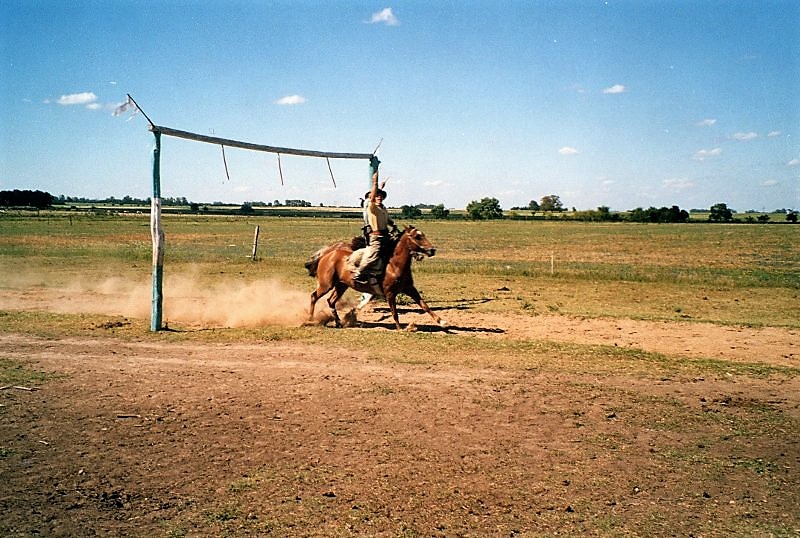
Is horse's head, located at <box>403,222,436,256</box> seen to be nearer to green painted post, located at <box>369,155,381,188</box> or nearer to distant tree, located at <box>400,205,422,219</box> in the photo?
green painted post, located at <box>369,155,381,188</box>

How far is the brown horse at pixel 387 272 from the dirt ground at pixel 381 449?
3278mm

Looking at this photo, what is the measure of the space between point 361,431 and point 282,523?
2.13 meters

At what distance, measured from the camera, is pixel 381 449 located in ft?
20.5

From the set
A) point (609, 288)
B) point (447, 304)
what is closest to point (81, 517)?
point (447, 304)

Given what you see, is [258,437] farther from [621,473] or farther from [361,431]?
[621,473]

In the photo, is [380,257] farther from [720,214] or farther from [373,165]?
[720,214]

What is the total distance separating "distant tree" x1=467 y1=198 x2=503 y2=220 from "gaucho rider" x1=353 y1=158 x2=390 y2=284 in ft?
347

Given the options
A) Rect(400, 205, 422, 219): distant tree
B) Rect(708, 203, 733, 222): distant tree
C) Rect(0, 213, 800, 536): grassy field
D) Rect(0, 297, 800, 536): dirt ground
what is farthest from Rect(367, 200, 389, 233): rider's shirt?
Rect(708, 203, 733, 222): distant tree

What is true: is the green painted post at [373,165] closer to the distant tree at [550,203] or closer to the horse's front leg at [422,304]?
the horse's front leg at [422,304]

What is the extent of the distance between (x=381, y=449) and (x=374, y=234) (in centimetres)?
739

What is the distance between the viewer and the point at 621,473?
5816mm

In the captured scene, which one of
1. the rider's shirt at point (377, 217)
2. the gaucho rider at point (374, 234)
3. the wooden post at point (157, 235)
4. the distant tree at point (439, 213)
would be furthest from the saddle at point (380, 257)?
the distant tree at point (439, 213)

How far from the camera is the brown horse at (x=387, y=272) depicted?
1295cm

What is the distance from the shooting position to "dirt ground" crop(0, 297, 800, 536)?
191 inches
